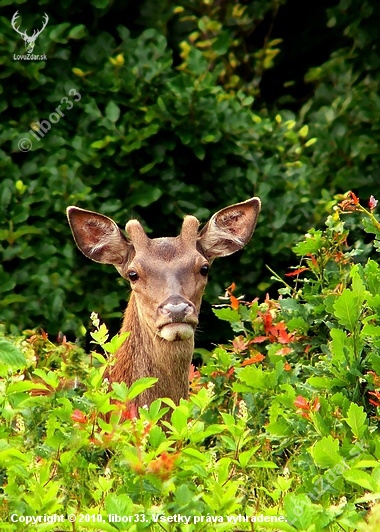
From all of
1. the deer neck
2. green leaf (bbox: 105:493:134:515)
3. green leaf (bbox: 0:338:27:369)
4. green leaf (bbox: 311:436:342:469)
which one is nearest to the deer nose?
the deer neck

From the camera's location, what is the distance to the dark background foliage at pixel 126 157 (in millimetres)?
9023

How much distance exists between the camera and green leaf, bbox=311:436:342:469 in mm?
5016

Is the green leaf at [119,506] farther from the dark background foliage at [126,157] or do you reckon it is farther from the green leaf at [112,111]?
the green leaf at [112,111]

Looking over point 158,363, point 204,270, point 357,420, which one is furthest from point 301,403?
point 204,270

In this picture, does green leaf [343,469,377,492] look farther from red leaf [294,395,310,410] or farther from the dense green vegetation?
red leaf [294,395,310,410]

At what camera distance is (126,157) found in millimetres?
9484

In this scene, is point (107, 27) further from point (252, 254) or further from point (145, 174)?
point (252, 254)

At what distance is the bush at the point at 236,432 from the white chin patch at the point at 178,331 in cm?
38

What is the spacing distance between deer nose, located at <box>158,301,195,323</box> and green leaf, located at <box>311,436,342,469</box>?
1.39m

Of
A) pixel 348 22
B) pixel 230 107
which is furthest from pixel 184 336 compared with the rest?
pixel 348 22

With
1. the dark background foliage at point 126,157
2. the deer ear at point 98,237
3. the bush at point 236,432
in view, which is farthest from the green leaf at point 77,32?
the bush at point 236,432

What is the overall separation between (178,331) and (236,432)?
4.22 ft

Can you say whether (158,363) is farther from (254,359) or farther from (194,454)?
(194,454)

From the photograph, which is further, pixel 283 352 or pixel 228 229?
pixel 228 229
